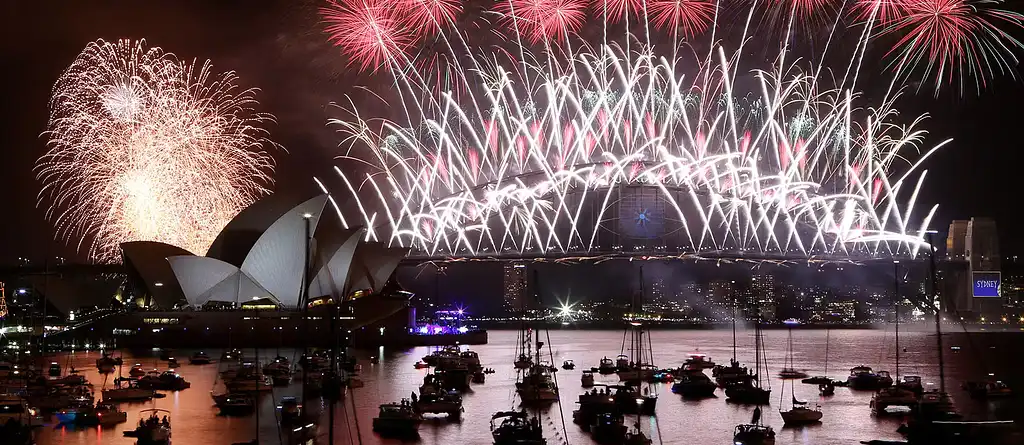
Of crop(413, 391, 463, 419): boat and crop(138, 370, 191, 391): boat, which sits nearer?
crop(413, 391, 463, 419): boat

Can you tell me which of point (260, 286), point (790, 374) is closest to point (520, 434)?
point (790, 374)

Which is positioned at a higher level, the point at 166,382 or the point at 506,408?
the point at 166,382

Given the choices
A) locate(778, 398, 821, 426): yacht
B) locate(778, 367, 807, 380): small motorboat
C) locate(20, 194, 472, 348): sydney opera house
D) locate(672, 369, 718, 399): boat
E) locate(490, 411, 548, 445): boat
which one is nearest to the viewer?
locate(490, 411, 548, 445): boat

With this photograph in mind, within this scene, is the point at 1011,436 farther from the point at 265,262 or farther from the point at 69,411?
the point at 265,262

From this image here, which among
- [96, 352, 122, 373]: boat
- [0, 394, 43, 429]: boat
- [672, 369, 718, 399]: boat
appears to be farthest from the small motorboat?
[0, 394, 43, 429]: boat

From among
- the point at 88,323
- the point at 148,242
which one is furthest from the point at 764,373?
the point at 88,323

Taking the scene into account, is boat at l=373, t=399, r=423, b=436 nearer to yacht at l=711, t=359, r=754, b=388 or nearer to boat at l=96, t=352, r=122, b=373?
yacht at l=711, t=359, r=754, b=388

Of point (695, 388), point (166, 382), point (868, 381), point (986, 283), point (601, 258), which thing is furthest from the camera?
point (986, 283)

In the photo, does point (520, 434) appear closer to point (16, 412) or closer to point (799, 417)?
point (799, 417)
